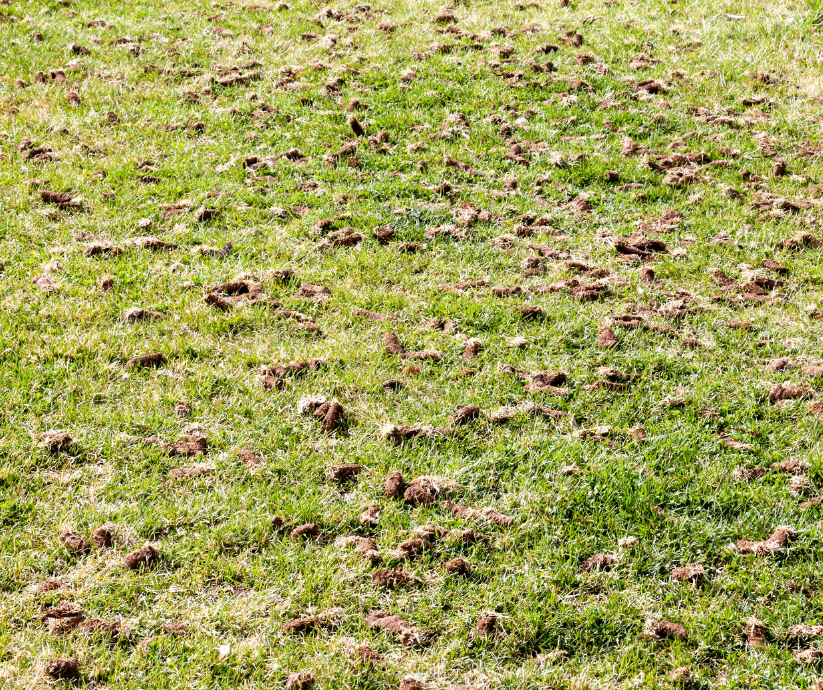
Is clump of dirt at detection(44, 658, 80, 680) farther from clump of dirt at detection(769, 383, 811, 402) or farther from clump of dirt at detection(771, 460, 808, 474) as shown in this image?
clump of dirt at detection(769, 383, 811, 402)

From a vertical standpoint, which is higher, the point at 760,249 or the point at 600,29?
the point at 600,29

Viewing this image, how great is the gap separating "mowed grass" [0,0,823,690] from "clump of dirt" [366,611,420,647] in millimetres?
30

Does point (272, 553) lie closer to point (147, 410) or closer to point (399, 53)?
point (147, 410)

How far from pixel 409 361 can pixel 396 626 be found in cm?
176

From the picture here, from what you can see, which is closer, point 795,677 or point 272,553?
point 795,677

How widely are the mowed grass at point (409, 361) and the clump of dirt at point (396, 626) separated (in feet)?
0.10

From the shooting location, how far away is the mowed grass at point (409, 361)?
11.8 feet

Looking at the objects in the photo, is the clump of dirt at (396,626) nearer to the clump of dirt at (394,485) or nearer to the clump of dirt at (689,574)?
the clump of dirt at (394,485)

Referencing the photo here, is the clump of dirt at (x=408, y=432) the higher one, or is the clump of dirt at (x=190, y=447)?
the clump of dirt at (x=190, y=447)

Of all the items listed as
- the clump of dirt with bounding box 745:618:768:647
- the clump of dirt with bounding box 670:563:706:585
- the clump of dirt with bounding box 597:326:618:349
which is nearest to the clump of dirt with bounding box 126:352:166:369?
the clump of dirt with bounding box 597:326:618:349

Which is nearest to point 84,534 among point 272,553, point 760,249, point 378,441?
point 272,553

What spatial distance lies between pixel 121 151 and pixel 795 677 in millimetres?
6006

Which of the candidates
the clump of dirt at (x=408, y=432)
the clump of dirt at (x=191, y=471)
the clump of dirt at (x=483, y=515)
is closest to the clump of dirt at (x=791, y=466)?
the clump of dirt at (x=483, y=515)

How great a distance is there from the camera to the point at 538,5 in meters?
9.81
